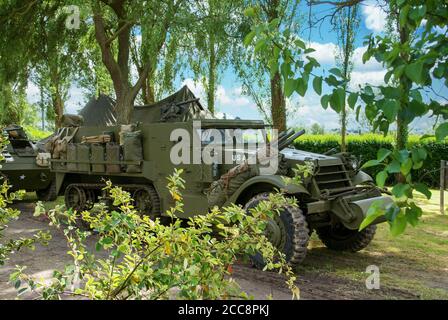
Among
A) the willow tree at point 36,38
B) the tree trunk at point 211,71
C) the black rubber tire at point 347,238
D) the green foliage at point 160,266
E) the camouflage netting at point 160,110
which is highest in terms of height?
the willow tree at point 36,38

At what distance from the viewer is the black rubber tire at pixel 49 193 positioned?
39.5 ft

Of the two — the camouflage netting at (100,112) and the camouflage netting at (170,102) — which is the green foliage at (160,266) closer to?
the camouflage netting at (170,102)

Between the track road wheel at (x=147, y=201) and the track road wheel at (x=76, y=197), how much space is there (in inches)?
52.8

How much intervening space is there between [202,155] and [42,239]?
12.6 ft

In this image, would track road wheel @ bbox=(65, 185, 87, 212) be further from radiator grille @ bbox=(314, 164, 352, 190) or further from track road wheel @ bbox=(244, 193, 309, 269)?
radiator grille @ bbox=(314, 164, 352, 190)

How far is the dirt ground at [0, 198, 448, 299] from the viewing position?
16.3 ft

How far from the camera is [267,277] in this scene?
5480 mm

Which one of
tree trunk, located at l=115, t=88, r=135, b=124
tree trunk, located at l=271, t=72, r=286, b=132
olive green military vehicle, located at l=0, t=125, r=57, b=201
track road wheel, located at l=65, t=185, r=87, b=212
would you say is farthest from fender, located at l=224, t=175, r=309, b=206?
tree trunk, located at l=115, t=88, r=135, b=124

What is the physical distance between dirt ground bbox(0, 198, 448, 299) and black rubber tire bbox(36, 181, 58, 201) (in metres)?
4.54

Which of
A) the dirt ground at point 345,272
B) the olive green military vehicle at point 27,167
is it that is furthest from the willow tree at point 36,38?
the dirt ground at point 345,272

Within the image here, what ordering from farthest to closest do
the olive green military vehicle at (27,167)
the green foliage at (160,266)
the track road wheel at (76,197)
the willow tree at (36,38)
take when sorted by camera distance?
the willow tree at (36,38) → the olive green military vehicle at (27,167) → the track road wheel at (76,197) → the green foliage at (160,266)

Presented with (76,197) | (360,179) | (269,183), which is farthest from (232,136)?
(76,197)

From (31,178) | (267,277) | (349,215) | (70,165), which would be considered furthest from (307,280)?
(31,178)

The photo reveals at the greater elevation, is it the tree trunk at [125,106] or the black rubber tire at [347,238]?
the tree trunk at [125,106]
